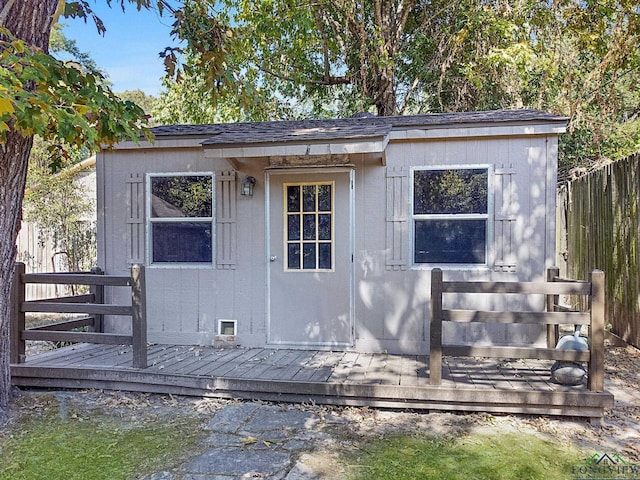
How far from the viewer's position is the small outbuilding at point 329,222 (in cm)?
451

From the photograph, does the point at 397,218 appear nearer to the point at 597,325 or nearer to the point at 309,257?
the point at 309,257

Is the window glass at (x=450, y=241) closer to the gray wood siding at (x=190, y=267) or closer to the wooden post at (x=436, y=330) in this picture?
the wooden post at (x=436, y=330)

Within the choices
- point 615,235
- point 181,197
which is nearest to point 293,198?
point 181,197

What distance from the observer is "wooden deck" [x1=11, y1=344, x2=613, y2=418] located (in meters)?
3.39

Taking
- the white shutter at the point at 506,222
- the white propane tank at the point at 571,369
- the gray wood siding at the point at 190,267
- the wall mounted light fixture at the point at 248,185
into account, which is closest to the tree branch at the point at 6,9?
the gray wood siding at the point at 190,267

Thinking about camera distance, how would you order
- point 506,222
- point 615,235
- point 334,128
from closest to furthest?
point 506,222 → point 334,128 → point 615,235

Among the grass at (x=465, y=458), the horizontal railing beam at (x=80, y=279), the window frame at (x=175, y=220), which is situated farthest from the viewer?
the window frame at (x=175, y=220)

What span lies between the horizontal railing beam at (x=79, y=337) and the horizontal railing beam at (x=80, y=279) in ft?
1.48

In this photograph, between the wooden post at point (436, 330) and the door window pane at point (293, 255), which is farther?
the door window pane at point (293, 255)

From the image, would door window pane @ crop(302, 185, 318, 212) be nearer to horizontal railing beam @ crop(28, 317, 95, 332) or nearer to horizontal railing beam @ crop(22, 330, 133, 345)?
horizontal railing beam @ crop(22, 330, 133, 345)

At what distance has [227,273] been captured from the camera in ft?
16.5

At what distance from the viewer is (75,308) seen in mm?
4059

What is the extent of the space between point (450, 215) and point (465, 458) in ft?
8.05

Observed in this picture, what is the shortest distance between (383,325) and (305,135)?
82.5 inches
